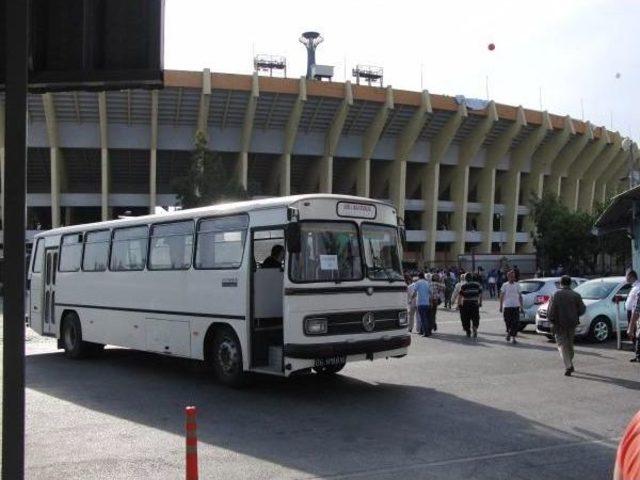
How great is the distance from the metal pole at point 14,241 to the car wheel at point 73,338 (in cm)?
1164

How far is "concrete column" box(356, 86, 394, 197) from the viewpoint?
5075cm

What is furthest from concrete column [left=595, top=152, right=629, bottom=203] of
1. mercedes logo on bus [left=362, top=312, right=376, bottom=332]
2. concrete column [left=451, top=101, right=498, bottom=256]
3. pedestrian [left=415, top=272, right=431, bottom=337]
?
mercedes logo on bus [left=362, top=312, right=376, bottom=332]

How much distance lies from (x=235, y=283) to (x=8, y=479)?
23.7 feet

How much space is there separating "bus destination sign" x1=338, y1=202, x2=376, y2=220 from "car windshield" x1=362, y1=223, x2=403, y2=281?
16 centimetres

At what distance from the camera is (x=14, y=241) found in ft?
10.3

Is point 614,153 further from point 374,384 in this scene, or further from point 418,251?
point 374,384

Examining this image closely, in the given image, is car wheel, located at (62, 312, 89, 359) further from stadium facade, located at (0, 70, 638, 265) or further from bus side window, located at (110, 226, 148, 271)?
stadium facade, located at (0, 70, 638, 265)

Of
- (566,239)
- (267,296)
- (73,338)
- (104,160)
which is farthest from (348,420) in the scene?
(566,239)

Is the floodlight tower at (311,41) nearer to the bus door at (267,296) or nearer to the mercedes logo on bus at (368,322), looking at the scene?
the bus door at (267,296)

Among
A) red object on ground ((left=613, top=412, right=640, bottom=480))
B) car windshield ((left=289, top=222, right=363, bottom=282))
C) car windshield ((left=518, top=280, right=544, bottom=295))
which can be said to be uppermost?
car windshield ((left=289, top=222, right=363, bottom=282))

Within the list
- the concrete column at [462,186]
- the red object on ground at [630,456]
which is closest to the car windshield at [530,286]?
the red object on ground at [630,456]

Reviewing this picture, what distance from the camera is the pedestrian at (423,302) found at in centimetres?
1803


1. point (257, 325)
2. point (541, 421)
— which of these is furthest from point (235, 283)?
point (541, 421)

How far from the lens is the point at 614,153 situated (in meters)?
67.4
